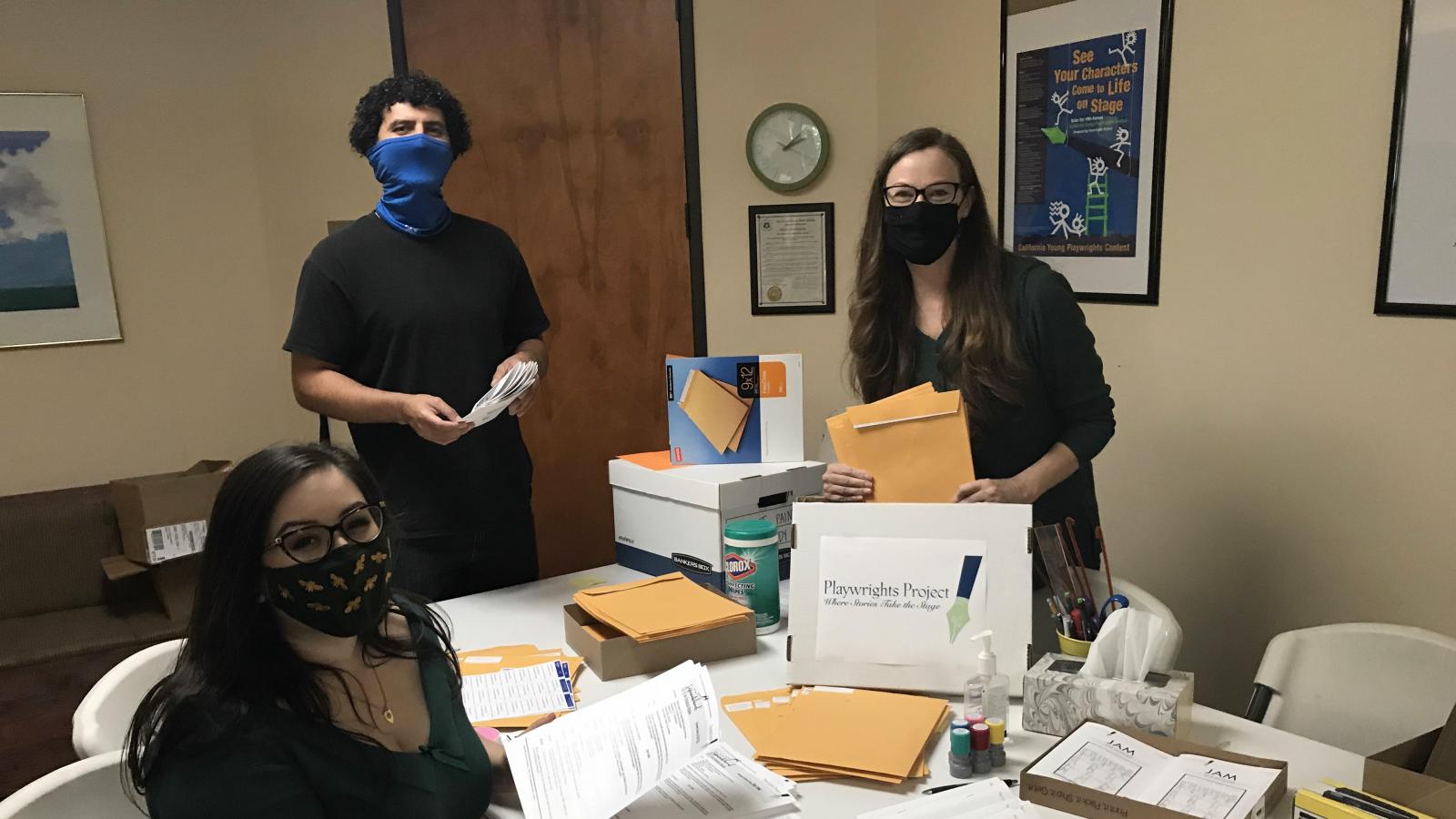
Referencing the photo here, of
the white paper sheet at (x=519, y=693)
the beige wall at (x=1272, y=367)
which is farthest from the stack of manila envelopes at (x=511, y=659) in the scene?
the beige wall at (x=1272, y=367)

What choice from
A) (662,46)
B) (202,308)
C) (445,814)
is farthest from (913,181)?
(202,308)

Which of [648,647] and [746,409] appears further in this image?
[746,409]

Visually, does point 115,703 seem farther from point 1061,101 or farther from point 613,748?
point 1061,101

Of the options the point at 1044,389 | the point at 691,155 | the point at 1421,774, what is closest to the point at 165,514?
the point at 691,155

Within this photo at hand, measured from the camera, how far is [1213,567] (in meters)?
2.37

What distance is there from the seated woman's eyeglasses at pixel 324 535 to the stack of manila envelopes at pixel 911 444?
2.51 feet

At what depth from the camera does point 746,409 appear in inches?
81.4

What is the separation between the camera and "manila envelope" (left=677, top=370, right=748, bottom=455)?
81.3 inches

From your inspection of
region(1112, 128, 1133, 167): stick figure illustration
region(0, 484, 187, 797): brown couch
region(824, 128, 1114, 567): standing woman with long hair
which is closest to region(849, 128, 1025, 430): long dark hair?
region(824, 128, 1114, 567): standing woman with long hair

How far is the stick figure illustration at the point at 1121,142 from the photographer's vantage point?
246 centimetres

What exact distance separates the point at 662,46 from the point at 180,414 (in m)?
2.20

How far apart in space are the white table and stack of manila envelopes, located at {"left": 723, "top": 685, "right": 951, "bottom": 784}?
0.05 feet

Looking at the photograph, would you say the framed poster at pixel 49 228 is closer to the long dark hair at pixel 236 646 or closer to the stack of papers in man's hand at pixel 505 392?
the stack of papers in man's hand at pixel 505 392

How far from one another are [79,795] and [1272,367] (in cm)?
235
